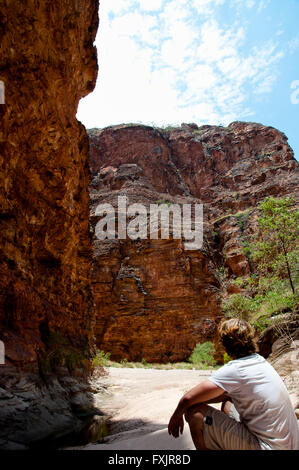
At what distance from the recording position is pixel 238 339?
2215 millimetres

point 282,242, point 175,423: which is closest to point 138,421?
point 175,423

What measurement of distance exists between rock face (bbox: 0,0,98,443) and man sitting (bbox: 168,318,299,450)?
286 cm

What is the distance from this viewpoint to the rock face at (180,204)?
27.8m

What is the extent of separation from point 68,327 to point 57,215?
10.8 feet

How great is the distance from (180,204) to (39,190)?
1487 inches

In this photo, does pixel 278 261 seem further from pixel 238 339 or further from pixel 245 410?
pixel 245 410

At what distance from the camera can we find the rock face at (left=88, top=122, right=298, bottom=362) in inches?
1093

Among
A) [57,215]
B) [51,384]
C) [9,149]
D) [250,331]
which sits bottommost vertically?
[51,384]

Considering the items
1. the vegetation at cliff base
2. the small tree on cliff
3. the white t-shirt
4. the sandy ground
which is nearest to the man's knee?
the white t-shirt

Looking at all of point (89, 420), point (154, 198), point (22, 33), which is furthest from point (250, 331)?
point (154, 198)

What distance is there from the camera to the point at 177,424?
221 cm

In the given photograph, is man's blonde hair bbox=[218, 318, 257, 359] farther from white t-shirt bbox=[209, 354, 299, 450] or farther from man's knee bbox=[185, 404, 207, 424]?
man's knee bbox=[185, 404, 207, 424]

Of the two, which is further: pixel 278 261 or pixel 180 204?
pixel 180 204
